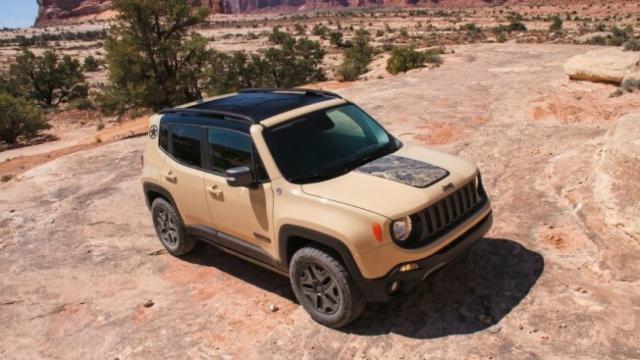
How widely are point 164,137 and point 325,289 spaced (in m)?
2.83

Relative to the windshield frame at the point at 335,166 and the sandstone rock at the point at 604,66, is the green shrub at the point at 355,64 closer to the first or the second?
the sandstone rock at the point at 604,66

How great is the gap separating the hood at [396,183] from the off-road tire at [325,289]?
0.54 metres

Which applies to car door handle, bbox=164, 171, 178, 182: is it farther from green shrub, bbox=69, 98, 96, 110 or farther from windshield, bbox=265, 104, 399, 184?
green shrub, bbox=69, 98, 96, 110

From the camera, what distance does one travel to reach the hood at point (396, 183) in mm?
4207

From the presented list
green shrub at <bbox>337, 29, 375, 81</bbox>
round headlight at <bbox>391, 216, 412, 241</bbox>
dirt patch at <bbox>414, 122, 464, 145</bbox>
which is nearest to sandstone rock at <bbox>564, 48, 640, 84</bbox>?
dirt patch at <bbox>414, 122, 464, 145</bbox>

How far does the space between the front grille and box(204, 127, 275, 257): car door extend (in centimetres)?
136

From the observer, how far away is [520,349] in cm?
411

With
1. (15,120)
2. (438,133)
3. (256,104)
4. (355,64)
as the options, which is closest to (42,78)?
(15,120)

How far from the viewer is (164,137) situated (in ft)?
20.0

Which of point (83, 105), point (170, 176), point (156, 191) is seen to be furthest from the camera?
point (83, 105)

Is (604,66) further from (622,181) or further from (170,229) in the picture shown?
(170,229)

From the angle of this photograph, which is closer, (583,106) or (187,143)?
(187,143)

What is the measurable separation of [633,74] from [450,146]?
507 cm

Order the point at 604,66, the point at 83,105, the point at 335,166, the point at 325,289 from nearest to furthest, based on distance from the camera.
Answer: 1. the point at 325,289
2. the point at 335,166
3. the point at 604,66
4. the point at 83,105
